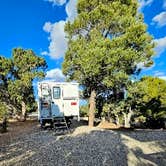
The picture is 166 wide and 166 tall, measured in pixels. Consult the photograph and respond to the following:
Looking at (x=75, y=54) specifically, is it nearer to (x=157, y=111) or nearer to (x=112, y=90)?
(x=112, y=90)

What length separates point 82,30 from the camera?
3062 cm

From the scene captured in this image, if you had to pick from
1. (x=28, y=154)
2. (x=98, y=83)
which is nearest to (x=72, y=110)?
(x=98, y=83)

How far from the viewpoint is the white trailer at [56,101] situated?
24.8 metres

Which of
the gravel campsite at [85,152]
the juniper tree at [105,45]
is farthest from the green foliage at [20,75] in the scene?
the gravel campsite at [85,152]

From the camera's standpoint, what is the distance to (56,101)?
82.2ft

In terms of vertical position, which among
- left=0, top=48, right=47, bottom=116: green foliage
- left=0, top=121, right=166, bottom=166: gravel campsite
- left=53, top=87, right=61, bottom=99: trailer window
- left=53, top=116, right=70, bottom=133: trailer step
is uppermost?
left=0, top=48, right=47, bottom=116: green foliage

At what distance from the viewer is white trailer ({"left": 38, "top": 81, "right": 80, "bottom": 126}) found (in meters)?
24.8

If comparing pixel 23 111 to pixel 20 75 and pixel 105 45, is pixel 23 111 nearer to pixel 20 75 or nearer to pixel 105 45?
pixel 20 75

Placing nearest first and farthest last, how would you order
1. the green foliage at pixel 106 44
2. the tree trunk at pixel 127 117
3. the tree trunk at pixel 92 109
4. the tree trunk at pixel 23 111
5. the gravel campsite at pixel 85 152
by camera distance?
the gravel campsite at pixel 85 152, the green foliage at pixel 106 44, the tree trunk at pixel 92 109, the tree trunk at pixel 127 117, the tree trunk at pixel 23 111

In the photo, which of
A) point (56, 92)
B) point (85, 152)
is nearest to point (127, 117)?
point (56, 92)

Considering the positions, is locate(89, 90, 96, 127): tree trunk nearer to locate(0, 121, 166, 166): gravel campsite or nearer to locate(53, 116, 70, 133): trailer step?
locate(53, 116, 70, 133): trailer step

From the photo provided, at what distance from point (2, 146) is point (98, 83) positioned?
14640 millimetres

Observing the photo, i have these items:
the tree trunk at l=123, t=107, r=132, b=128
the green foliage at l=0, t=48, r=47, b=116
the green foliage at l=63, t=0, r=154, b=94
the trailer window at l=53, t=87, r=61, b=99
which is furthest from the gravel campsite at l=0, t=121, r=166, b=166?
the green foliage at l=0, t=48, r=47, b=116

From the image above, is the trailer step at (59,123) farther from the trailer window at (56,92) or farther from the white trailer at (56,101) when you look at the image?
the trailer window at (56,92)
